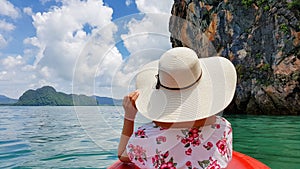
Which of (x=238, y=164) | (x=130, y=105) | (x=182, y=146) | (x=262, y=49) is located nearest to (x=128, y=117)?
(x=130, y=105)

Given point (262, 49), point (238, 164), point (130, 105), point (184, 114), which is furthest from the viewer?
point (262, 49)

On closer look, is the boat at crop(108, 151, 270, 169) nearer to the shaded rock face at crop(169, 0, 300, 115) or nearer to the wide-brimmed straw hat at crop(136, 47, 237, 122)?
the wide-brimmed straw hat at crop(136, 47, 237, 122)

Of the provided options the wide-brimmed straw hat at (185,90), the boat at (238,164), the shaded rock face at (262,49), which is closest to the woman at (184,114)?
the wide-brimmed straw hat at (185,90)

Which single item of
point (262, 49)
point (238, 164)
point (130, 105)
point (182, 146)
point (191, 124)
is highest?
point (262, 49)

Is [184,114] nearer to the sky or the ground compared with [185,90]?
nearer to the ground

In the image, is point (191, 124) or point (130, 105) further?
point (130, 105)

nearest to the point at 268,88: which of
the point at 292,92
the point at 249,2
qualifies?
the point at 292,92

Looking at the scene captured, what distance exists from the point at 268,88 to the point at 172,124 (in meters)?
15.5

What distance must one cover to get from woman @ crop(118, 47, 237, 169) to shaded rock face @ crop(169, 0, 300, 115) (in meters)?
12.5

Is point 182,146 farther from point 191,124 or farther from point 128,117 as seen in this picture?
point 128,117

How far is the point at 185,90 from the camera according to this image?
1.55 m

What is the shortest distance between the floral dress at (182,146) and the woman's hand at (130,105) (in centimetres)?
12

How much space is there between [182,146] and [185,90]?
0.28 m

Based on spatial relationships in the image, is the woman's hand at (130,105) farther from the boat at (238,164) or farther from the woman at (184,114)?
the boat at (238,164)
